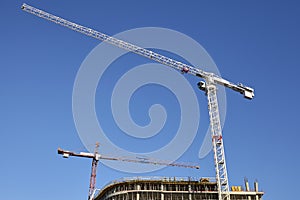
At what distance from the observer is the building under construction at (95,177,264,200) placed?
125 m

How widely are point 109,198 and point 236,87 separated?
6198 centimetres

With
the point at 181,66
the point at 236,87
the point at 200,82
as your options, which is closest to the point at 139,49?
the point at 181,66

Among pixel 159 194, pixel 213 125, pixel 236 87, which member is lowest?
pixel 159 194

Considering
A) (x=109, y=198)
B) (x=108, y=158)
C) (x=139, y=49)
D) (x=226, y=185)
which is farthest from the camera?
(x=108, y=158)

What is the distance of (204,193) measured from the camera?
128625 mm

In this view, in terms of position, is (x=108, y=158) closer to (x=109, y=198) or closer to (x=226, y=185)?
(x=109, y=198)

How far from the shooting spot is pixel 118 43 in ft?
466

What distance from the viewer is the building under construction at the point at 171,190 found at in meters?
125

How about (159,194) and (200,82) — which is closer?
(159,194)

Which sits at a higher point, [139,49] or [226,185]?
[139,49]

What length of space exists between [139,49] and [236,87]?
39305mm

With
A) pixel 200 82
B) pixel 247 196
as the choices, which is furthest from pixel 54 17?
pixel 247 196

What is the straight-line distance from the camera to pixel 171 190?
12712 centimetres

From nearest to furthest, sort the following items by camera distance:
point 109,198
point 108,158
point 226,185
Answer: point 226,185, point 109,198, point 108,158
